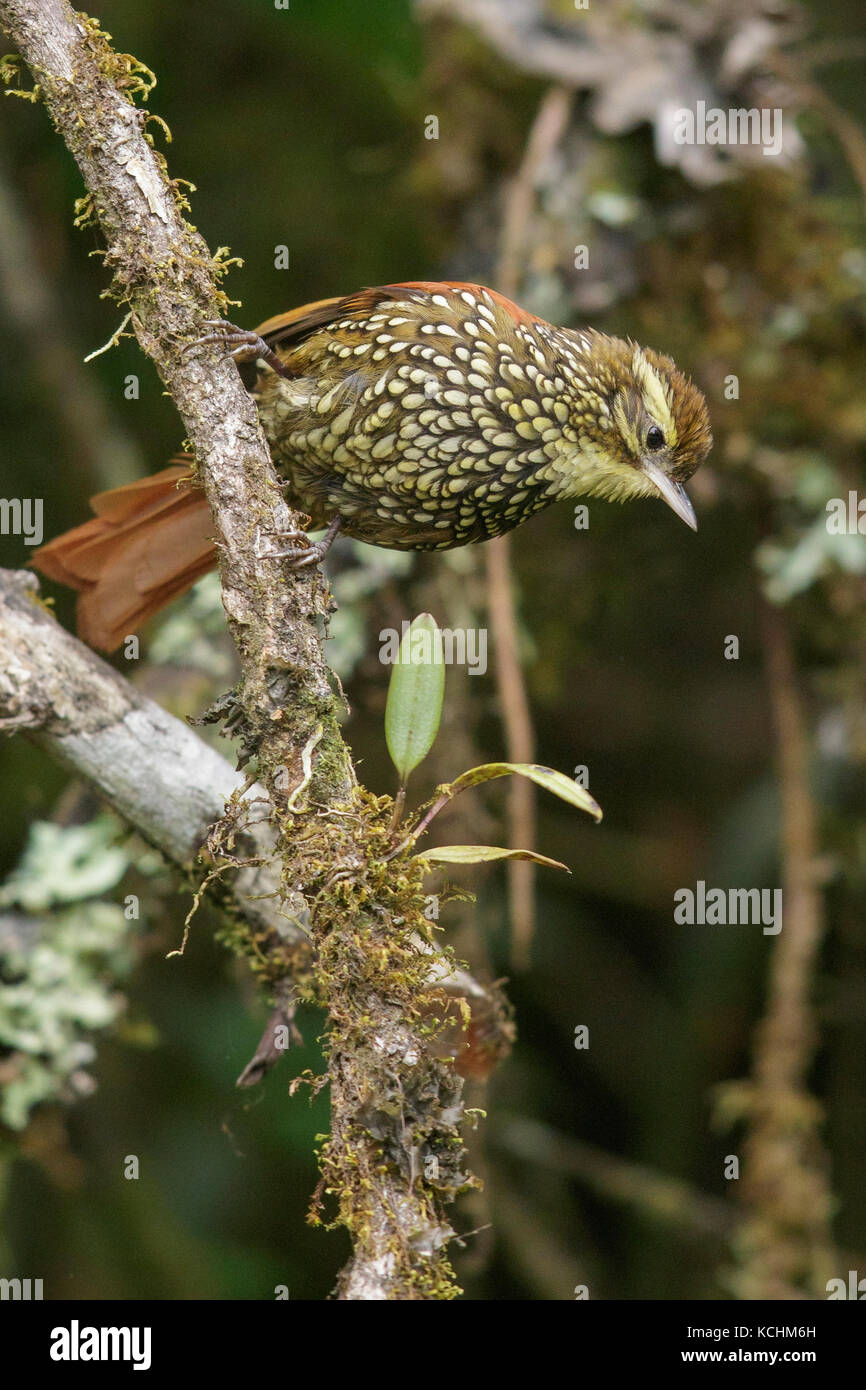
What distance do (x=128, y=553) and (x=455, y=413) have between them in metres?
0.72

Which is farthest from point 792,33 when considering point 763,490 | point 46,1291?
point 46,1291

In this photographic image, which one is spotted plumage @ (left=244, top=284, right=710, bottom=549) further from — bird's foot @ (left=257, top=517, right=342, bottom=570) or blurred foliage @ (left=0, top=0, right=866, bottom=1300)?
blurred foliage @ (left=0, top=0, right=866, bottom=1300)

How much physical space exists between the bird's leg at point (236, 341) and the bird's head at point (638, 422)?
657 millimetres

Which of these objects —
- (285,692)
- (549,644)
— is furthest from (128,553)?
(549,644)

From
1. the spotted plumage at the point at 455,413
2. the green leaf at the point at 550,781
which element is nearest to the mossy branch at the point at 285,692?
the green leaf at the point at 550,781

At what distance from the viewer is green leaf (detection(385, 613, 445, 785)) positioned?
1.93 metres

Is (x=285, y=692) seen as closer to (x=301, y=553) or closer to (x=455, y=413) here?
(x=301, y=553)

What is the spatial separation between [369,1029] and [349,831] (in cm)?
28

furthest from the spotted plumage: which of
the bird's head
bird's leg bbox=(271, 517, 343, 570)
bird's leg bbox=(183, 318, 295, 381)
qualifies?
bird's leg bbox=(271, 517, 343, 570)

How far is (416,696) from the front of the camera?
194 cm

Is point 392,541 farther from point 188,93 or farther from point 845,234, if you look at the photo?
point 188,93

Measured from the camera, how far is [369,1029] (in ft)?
5.89

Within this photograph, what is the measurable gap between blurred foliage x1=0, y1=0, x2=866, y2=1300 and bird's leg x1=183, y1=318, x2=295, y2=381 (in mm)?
1019

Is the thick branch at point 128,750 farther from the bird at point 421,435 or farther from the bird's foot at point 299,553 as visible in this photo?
the bird's foot at point 299,553
